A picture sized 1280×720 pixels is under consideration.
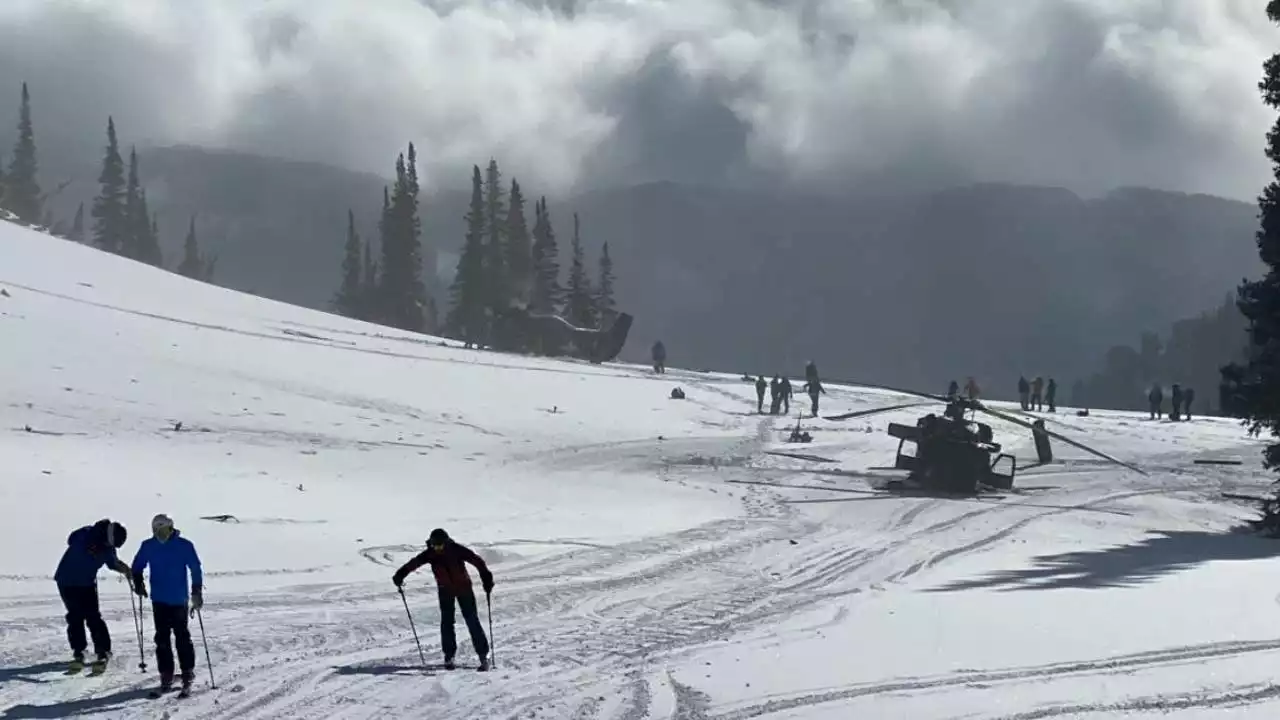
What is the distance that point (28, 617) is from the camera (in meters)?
14.1

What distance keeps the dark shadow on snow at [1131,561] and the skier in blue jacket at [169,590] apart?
10714 mm

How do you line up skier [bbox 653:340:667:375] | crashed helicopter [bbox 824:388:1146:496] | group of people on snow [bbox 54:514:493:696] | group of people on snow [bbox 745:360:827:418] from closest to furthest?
group of people on snow [bbox 54:514:493:696] → crashed helicopter [bbox 824:388:1146:496] → group of people on snow [bbox 745:360:827:418] → skier [bbox 653:340:667:375]

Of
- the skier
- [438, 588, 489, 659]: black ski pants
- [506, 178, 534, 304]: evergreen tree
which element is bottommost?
[438, 588, 489, 659]: black ski pants

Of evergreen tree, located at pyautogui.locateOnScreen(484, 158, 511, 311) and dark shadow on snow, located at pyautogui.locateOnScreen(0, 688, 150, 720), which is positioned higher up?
evergreen tree, located at pyautogui.locateOnScreen(484, 158, 511, 311)

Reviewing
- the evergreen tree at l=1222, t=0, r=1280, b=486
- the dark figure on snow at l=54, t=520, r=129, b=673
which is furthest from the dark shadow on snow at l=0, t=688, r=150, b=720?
the evergreen tree at l=1222, t=0, r=1280, b=486

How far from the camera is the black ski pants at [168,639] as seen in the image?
11.2 meters

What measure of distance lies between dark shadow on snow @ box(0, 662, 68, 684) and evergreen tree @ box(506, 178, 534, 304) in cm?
8277

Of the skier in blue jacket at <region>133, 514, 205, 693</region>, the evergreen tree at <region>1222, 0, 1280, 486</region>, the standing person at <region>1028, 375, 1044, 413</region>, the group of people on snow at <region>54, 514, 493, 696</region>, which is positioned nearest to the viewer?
the skier in blue jacket at <region>133, 514, 205, 693</region>

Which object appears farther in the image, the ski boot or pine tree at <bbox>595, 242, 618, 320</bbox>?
pine tree at <bbox>595, 242, 618, 320</bbox>

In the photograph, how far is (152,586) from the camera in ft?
37.9

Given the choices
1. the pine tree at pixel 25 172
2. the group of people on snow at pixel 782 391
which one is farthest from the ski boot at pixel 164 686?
the pine tree at pixel 25 172

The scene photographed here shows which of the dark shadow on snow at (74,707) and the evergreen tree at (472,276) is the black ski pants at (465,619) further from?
the evergreen tree at (472,276)

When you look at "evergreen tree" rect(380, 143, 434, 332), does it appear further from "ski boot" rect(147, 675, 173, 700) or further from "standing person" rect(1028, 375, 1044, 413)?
"ski boot" rect(147, 675, 173, 700)

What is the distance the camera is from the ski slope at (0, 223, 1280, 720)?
450 inches
